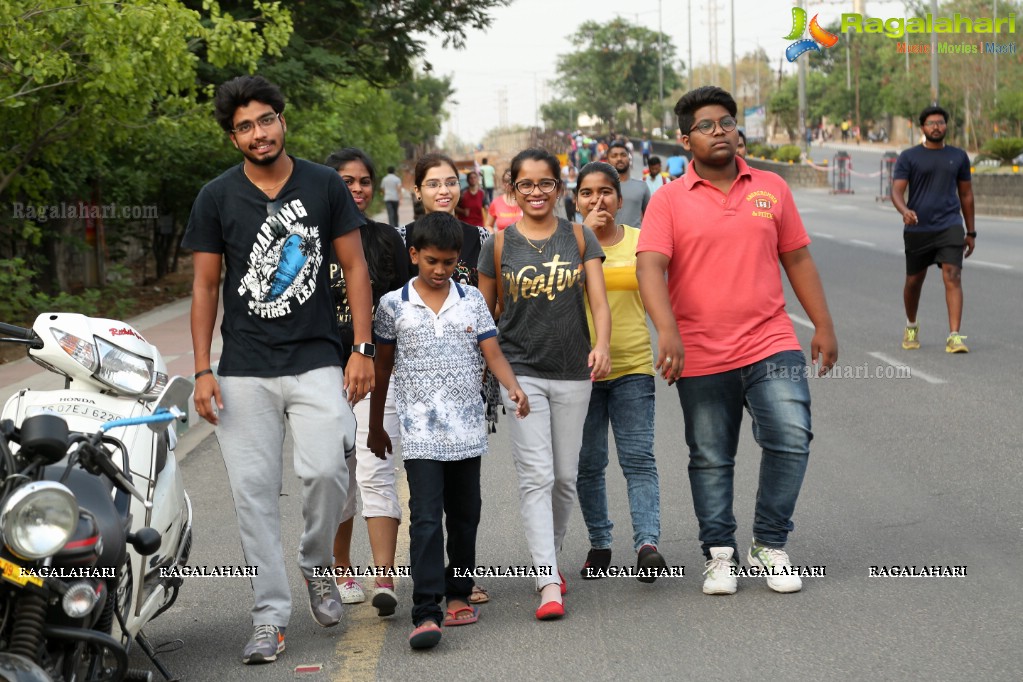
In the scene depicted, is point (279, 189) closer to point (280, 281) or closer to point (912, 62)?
point (280, 281)

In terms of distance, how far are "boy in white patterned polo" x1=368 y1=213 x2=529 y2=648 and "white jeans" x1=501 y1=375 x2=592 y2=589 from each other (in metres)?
0.15

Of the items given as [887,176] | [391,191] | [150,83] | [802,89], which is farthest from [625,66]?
[150,83]

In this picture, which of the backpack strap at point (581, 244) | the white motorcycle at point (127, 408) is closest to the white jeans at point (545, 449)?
the backpack strap at point (581, 244)

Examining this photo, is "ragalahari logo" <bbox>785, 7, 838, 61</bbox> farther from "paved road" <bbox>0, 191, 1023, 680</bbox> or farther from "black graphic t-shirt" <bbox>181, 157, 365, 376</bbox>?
"black graphic t-shirt" <bbox>181, 157, 365, 376</bbox>

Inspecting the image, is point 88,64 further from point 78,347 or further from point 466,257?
point 78,347

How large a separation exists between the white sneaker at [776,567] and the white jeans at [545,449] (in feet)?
2.67

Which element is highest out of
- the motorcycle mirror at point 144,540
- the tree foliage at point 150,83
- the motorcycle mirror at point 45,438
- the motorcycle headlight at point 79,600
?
the tree foliage at point 150,83

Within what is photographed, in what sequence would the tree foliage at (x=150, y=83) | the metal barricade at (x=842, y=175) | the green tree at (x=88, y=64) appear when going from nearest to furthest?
the green tree at (x=88, y=64)
the tree foliage at (x=150, y=83)
the metal barricade at (x=842, y=175)

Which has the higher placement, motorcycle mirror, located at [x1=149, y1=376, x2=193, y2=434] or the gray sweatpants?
motorcycle mirror, located at [x1=149, y1=376, x2=193, y2=434]

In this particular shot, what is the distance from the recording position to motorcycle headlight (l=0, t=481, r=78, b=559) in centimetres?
350

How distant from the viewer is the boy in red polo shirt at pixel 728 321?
5566mm

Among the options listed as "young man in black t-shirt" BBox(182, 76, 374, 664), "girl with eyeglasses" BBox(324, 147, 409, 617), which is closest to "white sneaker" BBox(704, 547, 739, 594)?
"girl with eyeglasses" BBox(324, 147, 409, 617)

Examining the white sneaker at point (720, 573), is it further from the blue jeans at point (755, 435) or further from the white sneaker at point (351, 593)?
the white sneaker at point (351, 593)

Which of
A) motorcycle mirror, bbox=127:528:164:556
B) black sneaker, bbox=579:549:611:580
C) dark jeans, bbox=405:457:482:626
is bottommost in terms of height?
black sneaker, bbox=579:549:611:580
